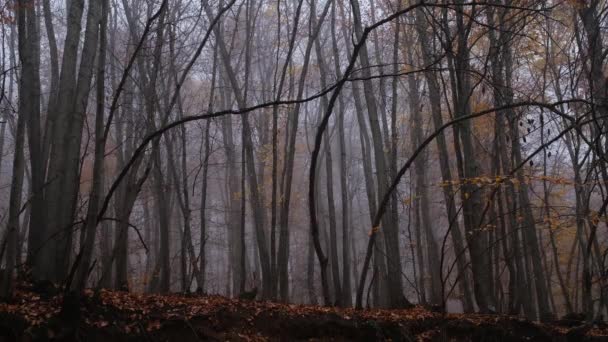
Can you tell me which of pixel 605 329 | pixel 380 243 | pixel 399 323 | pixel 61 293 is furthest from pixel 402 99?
pixel 61 293

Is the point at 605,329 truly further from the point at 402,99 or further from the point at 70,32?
the point at 402,99

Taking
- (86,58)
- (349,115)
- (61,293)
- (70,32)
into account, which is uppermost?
(349,115)

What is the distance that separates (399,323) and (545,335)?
6.90 ft

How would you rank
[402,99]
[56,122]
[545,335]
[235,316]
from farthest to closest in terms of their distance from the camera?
[402,99]
[545,335]
[56,122]
[235,316]

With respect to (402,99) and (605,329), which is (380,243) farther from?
(402,99)

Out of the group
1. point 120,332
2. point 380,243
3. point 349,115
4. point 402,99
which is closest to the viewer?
point 120,332

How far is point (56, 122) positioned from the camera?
19.7 ft

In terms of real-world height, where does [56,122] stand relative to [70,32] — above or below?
below

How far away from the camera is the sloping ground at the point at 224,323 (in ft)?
14.2

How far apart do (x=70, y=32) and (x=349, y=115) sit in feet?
77.1

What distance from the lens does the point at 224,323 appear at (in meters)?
5.40

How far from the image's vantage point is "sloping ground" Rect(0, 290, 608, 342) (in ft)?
14.2

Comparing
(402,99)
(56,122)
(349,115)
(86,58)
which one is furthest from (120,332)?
(349,115)

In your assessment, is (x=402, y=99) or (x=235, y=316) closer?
(x=235, y=316)
